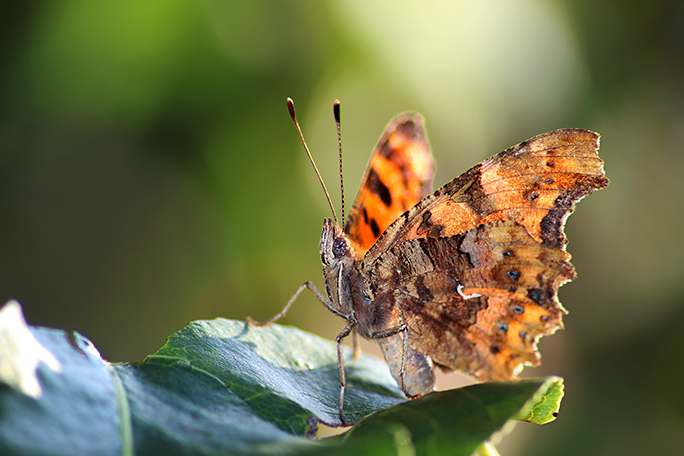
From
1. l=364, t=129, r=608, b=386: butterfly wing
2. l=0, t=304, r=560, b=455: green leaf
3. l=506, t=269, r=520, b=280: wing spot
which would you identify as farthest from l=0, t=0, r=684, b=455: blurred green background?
l=0, t=304, r=560, b=455: green leaf

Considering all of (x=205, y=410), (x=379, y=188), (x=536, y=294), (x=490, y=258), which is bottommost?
(x=205, y=410)

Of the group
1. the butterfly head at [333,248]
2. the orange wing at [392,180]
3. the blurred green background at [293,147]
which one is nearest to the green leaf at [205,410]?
the butterfly head at [333,248]

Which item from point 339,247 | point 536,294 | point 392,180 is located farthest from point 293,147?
point 536,294

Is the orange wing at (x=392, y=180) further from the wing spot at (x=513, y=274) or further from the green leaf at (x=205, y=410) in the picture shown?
the green leaf at (x=205, y=410)

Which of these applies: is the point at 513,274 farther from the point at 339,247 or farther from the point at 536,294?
the point at 339,247

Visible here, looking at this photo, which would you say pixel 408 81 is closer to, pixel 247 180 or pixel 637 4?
pixel 247 180

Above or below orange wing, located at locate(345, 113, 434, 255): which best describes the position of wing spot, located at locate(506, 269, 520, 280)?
below

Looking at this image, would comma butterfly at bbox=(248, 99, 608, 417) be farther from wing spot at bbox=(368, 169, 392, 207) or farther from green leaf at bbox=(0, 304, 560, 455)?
green leaf at bbox=(0, 304, 560, 455)
